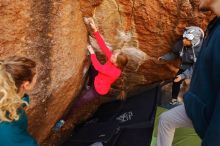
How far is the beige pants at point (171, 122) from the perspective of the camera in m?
3.16

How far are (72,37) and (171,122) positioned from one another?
131cm

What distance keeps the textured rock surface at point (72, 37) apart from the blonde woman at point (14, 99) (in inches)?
36.8

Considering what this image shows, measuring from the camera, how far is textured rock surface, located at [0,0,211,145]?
3.53 meters

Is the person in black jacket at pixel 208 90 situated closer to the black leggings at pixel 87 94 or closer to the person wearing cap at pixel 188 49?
the person wearing cap at pixel 188 49

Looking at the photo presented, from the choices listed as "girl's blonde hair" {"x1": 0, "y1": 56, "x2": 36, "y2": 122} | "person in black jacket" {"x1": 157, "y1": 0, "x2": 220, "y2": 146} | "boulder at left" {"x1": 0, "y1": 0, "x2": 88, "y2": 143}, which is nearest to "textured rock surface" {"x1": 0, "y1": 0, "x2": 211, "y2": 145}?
"boulder at left" {"x1": 0, "y1": 0, "x2": 88, "y2": 143}

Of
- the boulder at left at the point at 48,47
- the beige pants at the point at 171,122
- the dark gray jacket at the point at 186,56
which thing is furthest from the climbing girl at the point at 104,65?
the beige pants at the point at 171,122

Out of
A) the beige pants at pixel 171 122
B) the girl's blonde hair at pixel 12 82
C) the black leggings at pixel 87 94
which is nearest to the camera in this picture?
the girl's blonde hair at pixel 12 82

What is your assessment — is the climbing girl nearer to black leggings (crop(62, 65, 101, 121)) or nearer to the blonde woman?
black leggings (crop(62, 65, 101, 121))

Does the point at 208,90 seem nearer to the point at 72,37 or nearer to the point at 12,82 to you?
the point at 12,82

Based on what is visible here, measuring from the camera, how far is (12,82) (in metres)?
2.46

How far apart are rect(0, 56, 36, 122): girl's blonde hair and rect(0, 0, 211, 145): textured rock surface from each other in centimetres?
92

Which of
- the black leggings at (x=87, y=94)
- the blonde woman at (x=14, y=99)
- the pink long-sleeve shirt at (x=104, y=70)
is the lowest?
the black leggings at (x=87, y=94)

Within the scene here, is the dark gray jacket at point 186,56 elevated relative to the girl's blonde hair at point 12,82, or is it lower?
lower

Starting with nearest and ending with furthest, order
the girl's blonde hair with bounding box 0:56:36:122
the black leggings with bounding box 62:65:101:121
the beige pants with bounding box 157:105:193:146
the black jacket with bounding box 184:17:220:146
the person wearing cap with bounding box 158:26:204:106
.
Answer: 1. the black jacket with bounding box 184:17:220:146
2. the girl's blonde hair with bounding box 0:56:36:122
3. the beige pants with bounding box 157:105:193:146
4. the person wearing cap with bounding box 158:26:204:106
5. the black leggings with bounding box 62:65:101:121
